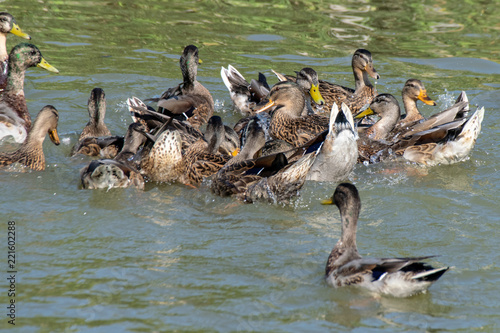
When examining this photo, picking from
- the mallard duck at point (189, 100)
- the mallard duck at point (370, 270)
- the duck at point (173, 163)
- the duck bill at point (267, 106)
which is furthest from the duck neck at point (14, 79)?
the mallard duck at point (370, 270)

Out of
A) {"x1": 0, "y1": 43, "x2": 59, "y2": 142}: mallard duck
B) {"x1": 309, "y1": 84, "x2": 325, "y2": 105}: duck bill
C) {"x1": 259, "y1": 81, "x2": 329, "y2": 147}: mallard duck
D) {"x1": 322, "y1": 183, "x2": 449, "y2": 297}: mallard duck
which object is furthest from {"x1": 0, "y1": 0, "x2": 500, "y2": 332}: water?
{"x1": 309, "y1": 84, "x2": 325, "y2": 105}: duck bill

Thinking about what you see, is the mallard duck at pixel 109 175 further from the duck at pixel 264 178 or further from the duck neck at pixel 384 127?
the duck neck at pixel 384 127

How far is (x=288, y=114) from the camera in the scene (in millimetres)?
9312

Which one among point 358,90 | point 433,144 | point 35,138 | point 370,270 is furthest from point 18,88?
point 370,270

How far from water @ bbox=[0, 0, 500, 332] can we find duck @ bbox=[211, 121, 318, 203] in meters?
0.14

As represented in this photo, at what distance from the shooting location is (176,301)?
193 inches

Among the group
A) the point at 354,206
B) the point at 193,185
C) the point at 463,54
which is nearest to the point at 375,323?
the point at 354,206

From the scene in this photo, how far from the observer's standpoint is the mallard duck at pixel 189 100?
9.73m

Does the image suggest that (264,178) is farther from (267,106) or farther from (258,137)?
(267,106)

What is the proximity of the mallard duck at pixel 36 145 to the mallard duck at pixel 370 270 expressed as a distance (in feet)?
13.4

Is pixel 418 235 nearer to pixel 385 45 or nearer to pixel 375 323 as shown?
pixel 375 323

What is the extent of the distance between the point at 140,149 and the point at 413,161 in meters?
3.55

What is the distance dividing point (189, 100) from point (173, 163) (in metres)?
2.33

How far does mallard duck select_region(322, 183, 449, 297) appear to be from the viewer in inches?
191
